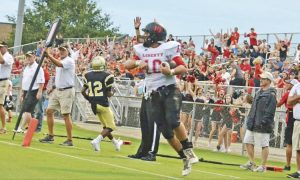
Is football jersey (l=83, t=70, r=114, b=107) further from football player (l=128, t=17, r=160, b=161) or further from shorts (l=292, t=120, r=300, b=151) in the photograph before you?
shorts (l=292, t=120, r=300, b=151)

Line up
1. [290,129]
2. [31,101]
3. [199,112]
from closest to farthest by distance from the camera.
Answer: [290,129]
[31,101]
[199,112]

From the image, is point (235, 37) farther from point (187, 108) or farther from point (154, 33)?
point (154, 33)

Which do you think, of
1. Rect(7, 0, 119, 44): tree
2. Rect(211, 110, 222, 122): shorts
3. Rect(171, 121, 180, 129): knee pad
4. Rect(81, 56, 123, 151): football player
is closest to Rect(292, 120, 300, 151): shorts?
Rect(171, 121, 180, 129): knee pad

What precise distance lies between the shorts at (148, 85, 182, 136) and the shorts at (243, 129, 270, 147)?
362 cm

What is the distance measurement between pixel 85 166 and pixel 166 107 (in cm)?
169

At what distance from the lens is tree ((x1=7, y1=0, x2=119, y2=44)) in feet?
281

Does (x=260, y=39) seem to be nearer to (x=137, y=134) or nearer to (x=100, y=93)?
(x=137, y=134)

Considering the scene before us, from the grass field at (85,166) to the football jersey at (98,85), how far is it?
3.86 ft

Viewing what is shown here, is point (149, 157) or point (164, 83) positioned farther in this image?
point (149, 157)

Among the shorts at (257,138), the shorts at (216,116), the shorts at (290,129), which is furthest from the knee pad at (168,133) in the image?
the shorts at (216,116)

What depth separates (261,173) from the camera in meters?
16.2

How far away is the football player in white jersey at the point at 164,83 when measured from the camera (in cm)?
1321

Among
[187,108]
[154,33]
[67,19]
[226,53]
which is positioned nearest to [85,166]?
[154,33]

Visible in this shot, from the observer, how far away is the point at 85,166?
13.5 metres
